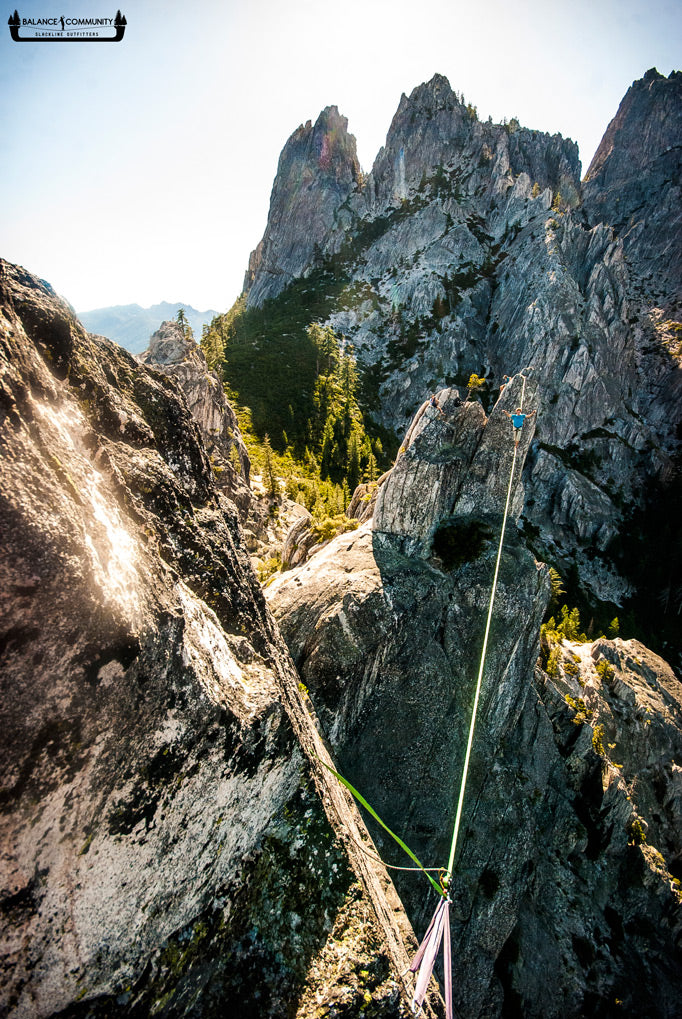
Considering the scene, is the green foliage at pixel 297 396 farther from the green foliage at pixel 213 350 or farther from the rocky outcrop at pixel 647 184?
→ the rocky outcrop at pixel 647 184

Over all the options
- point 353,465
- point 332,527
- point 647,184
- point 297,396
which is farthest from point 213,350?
point 647,184

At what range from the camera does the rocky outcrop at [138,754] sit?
4617 millimetres

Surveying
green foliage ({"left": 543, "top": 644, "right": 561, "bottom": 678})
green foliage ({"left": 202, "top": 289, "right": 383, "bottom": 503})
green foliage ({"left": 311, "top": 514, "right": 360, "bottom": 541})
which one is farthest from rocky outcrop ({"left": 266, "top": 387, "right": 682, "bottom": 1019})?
green foliage ({"left": 202, "top": 289, "right": 383, "bottom": 503})

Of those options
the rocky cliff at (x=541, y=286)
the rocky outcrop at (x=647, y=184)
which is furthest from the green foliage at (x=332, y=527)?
the rocky outcrop at (x=647, y=184)

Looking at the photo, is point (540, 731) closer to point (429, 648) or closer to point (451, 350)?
point (429, 648)

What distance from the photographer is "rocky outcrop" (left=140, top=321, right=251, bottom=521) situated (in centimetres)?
3731

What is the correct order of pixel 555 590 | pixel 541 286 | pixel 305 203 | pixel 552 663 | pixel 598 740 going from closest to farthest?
pixel 598 740 < pixel 552 663 < pixel 555 590 < pixel 541 286 < pixel 305 203

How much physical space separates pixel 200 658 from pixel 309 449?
200ft

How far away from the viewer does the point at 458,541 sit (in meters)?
19.5

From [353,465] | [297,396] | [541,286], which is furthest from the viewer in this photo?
[541,286]

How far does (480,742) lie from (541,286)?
106 metres

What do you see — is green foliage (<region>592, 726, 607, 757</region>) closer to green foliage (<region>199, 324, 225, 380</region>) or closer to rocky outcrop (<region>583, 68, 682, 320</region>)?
green foliage (<region>199, 324, 225, 380</region>)

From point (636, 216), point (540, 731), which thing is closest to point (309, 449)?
point (540, 731)

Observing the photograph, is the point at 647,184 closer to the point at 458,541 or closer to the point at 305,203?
the point at 305,203
